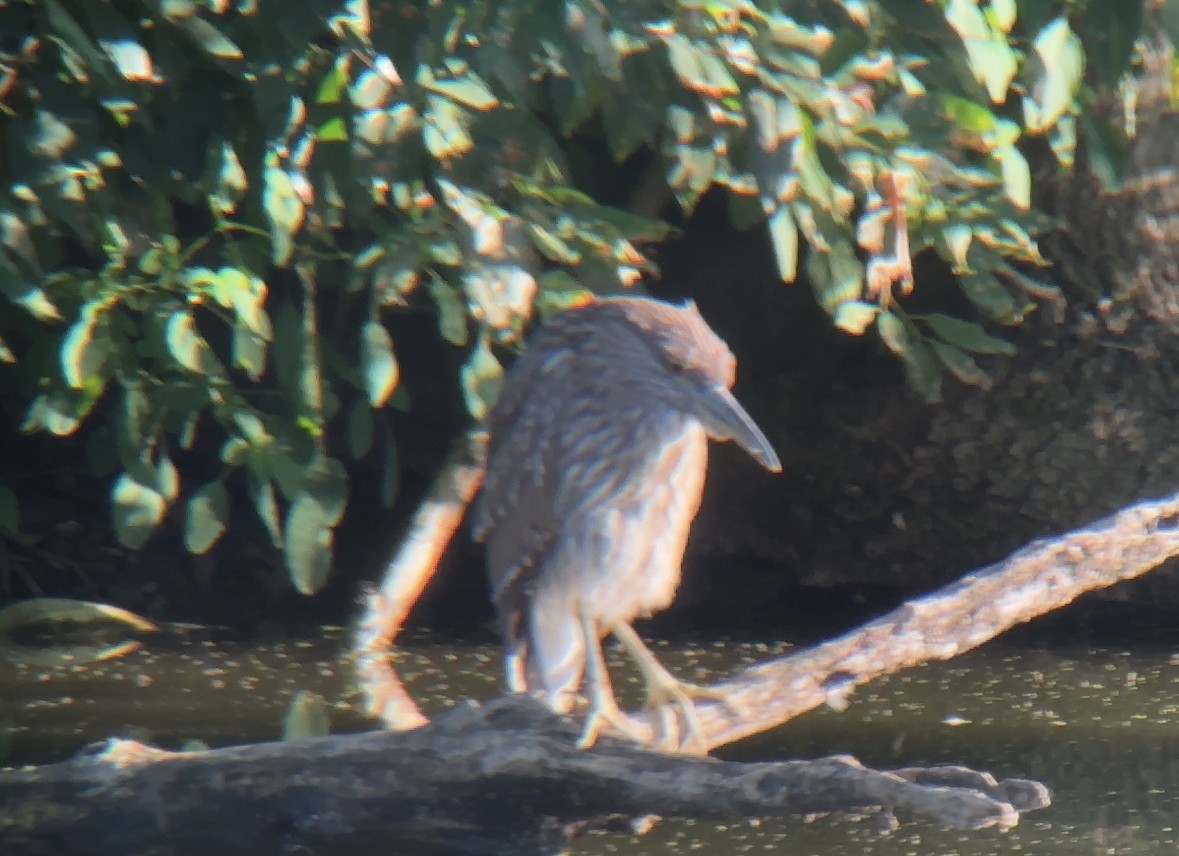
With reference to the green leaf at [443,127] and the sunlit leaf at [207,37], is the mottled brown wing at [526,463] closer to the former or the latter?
the green leaf at [443,127]

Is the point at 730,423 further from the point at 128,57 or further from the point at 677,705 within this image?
the point at 128,57

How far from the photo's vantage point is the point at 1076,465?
15.1 ft

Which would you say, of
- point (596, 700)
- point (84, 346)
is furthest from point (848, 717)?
point (84, 346)

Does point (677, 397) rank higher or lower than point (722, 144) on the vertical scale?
lower

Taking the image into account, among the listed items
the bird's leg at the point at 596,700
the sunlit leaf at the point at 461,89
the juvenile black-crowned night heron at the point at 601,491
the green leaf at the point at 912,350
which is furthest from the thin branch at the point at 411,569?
the sunlit leaf at the point at 461,89

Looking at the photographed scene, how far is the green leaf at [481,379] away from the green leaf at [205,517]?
50 centimetres

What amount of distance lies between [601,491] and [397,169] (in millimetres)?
657

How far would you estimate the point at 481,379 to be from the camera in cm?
318

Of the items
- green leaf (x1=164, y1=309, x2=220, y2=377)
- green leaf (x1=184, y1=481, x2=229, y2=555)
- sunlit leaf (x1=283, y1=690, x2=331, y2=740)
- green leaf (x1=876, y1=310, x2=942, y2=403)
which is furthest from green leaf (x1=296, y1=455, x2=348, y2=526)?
A: green leaf (x1=876, y1=310, x2=942, y2=403)

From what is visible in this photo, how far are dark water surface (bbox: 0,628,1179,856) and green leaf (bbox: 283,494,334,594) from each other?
0.66 metres

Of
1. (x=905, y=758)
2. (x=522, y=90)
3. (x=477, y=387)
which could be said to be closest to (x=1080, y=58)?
(x=522, y=90)

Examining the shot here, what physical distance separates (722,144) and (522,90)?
2.57 ft

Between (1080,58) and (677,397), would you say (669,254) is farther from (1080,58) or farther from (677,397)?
(1080,58)

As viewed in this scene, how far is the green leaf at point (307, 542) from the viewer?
120 inches
